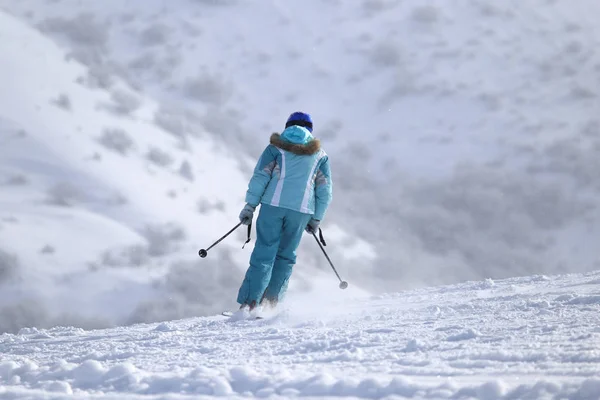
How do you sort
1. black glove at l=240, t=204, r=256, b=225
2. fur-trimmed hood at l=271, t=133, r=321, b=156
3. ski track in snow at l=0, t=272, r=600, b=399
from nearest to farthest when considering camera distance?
1. ski track in snow at l=0, t=272, r=600, b=399
2. fur-trimmed hood at l=271, t=133, r=321, b=156
3. black glove at l=240, t=204, r=256, b=225

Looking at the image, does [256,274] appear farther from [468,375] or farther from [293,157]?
[468,375]

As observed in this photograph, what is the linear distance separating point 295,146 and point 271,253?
4.09 ft

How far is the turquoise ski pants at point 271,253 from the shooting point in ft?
23.0

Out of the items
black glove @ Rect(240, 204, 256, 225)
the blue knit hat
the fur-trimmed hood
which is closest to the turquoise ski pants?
black glove @ Rect(240, 204, 256, 225)

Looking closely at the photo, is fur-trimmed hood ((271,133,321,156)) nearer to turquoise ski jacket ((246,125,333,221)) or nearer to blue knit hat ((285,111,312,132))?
turquoise ski jacket ((246,125,333,221))

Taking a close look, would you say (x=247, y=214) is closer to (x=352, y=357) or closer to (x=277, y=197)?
(x=277, y=197)

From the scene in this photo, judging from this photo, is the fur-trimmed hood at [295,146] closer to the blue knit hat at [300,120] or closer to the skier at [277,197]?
the skier at [277,197]

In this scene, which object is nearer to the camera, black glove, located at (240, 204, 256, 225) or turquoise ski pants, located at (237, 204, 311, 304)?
turquoise ski pants, located at (237, 204, 311, 304)

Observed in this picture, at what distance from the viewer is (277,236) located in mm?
7129

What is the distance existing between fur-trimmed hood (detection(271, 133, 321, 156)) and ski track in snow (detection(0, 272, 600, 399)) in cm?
183

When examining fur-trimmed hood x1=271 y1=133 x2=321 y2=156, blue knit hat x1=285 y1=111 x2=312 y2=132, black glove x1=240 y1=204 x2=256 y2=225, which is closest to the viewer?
fur-trimmed hood x1=271 y1=133 x2=321 y2=156

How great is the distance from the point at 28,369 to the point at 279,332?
6.73 feet

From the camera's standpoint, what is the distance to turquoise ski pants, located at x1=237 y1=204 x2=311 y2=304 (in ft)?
23.0

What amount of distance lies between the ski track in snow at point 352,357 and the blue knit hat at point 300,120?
2.31 metres
